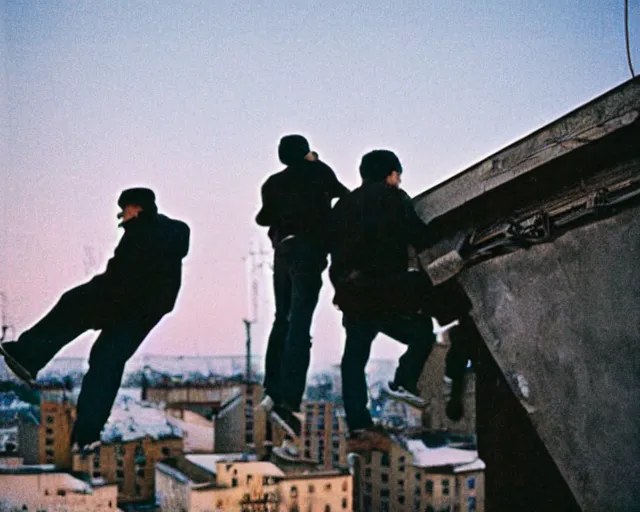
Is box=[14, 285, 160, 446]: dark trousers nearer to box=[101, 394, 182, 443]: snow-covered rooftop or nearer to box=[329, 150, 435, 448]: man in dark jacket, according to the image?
box=[101, 394, 182, 443]: snow-covered rooftop

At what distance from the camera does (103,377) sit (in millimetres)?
6516

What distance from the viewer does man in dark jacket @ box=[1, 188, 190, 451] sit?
21.4 feet

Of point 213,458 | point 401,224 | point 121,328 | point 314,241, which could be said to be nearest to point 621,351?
point 401,224

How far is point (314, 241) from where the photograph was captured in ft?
22.6

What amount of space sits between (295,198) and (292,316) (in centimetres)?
78

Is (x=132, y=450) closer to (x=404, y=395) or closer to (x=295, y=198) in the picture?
(x=404, y=395)

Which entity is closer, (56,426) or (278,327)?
(56,426)

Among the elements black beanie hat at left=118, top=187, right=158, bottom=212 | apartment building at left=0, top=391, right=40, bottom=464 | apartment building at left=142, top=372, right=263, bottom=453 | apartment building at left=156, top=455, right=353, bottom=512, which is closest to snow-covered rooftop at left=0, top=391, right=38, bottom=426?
apartment building at left=0, top=391, right=40, bottom=464

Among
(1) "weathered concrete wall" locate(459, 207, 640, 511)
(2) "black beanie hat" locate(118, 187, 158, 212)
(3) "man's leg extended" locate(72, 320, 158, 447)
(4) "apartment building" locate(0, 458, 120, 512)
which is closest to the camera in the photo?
(1) "weathered concrete wall" locate(459, 207, 640, 511)

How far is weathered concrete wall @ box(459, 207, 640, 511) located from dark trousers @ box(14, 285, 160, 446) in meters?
2.27

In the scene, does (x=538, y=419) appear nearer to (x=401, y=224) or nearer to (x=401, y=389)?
(x=401, y=389)

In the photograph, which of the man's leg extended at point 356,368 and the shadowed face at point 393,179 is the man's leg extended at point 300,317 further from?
the shadowed face at point 393,179

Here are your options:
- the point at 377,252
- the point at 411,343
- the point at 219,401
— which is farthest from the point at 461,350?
the point at 219,401

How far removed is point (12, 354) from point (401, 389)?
253cm
